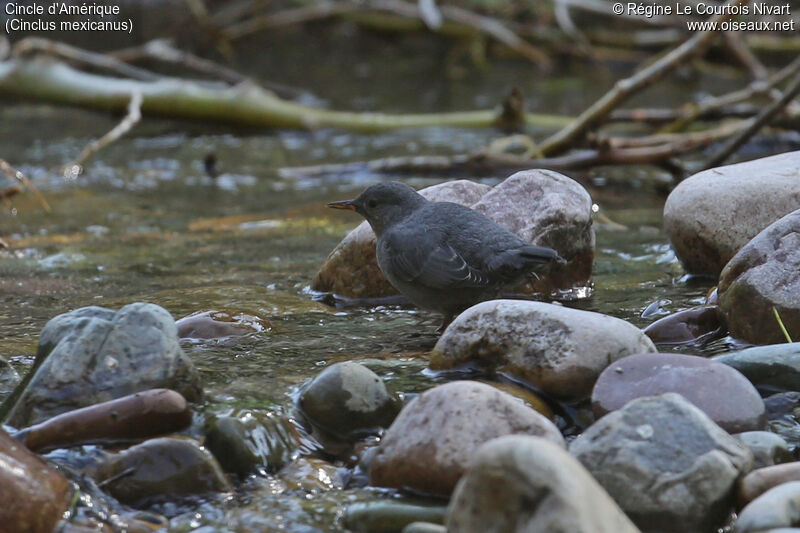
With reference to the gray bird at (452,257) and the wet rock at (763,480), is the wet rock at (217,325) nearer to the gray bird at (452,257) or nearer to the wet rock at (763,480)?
the gray bird at (452,257)

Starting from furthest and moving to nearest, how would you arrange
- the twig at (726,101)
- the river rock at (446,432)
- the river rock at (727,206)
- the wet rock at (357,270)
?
the twig at (726,101) < the wet rock at (357,270) < the river rock at (727,206) < the river rock at (446,432)

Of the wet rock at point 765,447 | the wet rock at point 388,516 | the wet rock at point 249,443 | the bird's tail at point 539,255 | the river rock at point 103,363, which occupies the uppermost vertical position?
the bird's tail at point 539,255

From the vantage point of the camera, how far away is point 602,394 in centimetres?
359

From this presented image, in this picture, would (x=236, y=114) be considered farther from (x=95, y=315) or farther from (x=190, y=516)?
(x=190, y=516)

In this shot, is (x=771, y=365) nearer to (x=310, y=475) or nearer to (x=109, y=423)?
(x=310, y=475)

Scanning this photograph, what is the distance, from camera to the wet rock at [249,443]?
11.3 feet

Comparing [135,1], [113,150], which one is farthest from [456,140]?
[135,1]

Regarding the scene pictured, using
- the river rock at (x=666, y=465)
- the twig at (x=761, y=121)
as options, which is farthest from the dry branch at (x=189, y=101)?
the river rock at (x=666, y=465)

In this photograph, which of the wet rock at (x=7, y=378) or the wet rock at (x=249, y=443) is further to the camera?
the wet rock at (x=7, y=378)

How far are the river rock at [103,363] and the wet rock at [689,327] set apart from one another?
2.01 metres

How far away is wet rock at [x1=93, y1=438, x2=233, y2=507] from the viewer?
3270 millimetres

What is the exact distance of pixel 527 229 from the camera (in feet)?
17.3

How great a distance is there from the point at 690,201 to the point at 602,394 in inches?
82.5

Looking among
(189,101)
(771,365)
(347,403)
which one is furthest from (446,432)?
(189,101)
